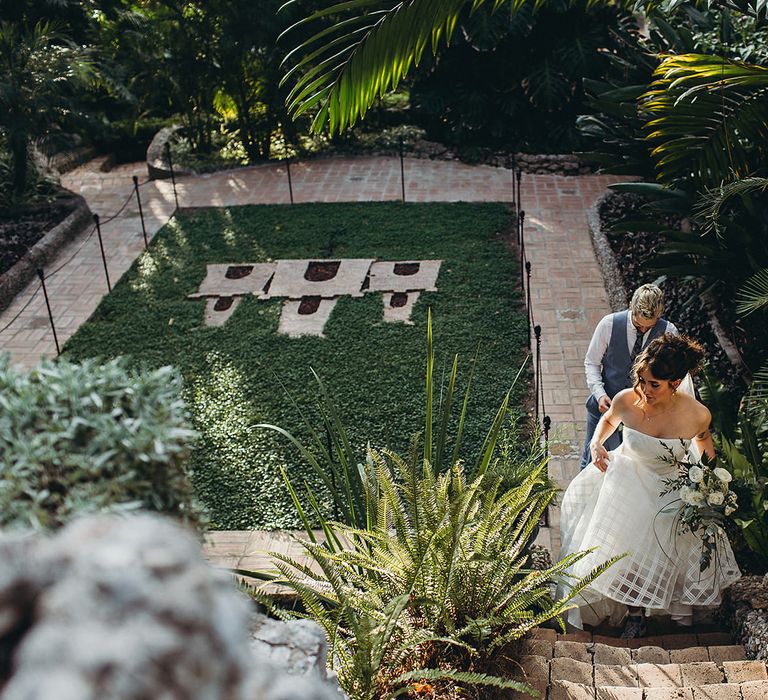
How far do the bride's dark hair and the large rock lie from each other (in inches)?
130

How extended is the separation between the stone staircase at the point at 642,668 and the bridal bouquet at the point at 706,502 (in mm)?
442

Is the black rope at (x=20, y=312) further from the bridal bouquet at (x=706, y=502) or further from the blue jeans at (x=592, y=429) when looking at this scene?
the bridal bouquet at (x=706, y=502)

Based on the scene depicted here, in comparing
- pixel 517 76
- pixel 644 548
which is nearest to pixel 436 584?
pixel 644 548

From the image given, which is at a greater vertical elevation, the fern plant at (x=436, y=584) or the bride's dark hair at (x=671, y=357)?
the bride's dark hair at (x=671, y=357)

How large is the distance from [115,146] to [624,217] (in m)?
Answer: 7.84

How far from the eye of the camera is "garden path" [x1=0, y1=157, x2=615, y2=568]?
6.95 metres

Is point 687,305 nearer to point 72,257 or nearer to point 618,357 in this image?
point 618,357

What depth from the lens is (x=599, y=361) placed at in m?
5.23

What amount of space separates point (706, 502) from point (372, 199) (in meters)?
7.41

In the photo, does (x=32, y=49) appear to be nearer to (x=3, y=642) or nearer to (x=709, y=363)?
(x=709, y=363)

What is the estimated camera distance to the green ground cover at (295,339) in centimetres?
641

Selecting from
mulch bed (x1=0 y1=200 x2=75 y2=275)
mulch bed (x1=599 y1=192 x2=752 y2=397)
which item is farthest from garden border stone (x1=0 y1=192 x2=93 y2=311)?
mulch bed (x1=599 y1=192 x2=752 y2=397)

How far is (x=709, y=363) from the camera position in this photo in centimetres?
663

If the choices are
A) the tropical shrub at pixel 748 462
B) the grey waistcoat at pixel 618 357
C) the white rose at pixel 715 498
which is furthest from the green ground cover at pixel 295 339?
the white rose at pixel 715 498
